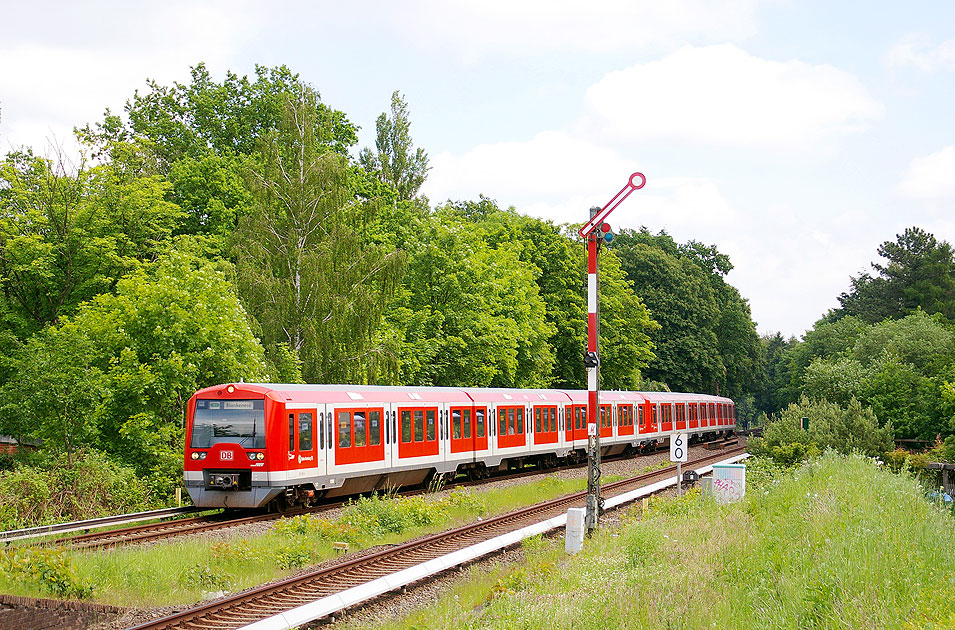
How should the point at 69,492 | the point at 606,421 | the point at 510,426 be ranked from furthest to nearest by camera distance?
1. the point at 606,421
2. the point at 510,426
3. the point at 69,492

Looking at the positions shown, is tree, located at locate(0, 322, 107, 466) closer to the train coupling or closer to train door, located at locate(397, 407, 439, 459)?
the train coupling

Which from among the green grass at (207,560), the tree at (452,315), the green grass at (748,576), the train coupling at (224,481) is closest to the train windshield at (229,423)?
the train coupling at (224,481)

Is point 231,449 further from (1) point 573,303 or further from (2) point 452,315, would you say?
(1) point 573,303

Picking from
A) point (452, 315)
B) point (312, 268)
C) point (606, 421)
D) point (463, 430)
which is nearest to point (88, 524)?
point (463, 430)

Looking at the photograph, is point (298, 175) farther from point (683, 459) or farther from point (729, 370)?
point (729, 370)

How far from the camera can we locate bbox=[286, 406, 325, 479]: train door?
1900 cm

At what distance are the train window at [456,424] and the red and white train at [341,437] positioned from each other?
29mm

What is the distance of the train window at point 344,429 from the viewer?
20547 millimetres

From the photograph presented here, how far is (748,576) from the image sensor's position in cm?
972

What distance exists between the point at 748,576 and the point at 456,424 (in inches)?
662

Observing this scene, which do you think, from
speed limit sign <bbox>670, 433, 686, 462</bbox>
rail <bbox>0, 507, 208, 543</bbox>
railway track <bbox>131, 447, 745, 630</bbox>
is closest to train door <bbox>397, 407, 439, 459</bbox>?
railway track <bbox>131, 447, 745, 630</bbox>

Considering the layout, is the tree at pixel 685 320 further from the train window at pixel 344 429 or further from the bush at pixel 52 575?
the bush at pixel 52 575

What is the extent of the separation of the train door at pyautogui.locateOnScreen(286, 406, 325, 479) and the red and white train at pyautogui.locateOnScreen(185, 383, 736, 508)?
2 cm

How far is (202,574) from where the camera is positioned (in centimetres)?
1202
